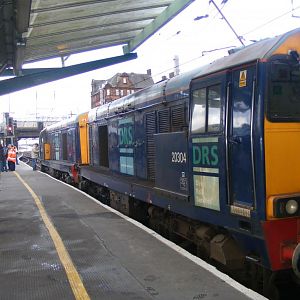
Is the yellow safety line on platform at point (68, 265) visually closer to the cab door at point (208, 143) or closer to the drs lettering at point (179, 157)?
the cab door at point (208, 143)

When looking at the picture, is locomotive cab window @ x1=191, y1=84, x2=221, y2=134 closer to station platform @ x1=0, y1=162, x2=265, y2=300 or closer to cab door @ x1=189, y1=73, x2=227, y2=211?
cab door @ x1=189, y1=73, x2=227, y2=211

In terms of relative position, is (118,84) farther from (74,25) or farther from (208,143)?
(208,143)

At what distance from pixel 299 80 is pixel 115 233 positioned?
4.39 m

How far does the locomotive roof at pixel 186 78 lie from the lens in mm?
5023

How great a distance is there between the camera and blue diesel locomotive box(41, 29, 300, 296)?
4.79 metres

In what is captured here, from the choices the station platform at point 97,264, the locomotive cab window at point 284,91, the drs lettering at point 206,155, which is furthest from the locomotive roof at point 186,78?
the station platform at point 97,264

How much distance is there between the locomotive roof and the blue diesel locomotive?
0.02 meters

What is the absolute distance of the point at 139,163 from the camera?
9.96m

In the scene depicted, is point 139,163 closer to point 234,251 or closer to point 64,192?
point 234,251

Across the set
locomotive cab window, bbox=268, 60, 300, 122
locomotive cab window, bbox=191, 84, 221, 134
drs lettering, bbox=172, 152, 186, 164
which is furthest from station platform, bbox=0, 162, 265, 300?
locomotive cab window, bbox=268, 60, 300, 122

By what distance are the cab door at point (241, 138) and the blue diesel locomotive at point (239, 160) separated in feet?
0.04

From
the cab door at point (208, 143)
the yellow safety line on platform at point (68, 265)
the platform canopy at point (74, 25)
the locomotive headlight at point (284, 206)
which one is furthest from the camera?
the platform canopy at point (74, 25)

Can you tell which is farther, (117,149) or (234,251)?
(117,149)

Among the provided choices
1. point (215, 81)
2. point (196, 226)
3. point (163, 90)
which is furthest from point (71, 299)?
point (163, 90)
